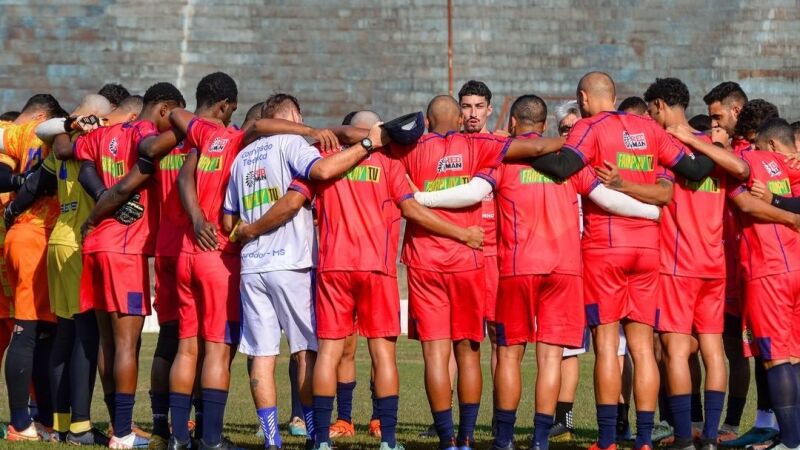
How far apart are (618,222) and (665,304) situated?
864 millimetres

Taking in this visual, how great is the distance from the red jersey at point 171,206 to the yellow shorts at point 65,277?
106 centimetres

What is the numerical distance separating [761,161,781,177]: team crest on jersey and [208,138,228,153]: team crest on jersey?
4538mm

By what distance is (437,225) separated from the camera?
31.3ft

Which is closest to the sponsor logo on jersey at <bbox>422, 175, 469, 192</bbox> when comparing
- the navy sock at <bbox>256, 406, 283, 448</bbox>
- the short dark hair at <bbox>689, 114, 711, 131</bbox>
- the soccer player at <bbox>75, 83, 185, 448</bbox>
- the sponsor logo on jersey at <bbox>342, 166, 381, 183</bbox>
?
the sponsor logo on jersey at <bbox>342, 166, 381, 183</bbox>

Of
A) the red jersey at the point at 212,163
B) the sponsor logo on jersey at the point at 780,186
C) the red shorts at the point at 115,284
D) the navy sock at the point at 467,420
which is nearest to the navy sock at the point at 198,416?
the red shorts at the point at 115,284

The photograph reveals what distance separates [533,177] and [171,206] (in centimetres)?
293

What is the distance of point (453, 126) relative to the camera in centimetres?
993

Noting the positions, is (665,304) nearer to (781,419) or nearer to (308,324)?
(781,419)

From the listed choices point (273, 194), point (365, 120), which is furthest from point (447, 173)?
point (365, 120)

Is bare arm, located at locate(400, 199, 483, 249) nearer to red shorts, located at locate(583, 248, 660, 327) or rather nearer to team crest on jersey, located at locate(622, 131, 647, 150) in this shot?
red shorts, located at locate(583, 248, 660, 327)

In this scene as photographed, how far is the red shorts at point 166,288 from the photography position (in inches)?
396

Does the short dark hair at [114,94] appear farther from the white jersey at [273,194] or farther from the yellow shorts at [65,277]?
the white jersey at [273,194]

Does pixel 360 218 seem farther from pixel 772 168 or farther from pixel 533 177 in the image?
pixel 772 168

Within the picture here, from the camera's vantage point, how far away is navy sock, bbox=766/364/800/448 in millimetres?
10055
